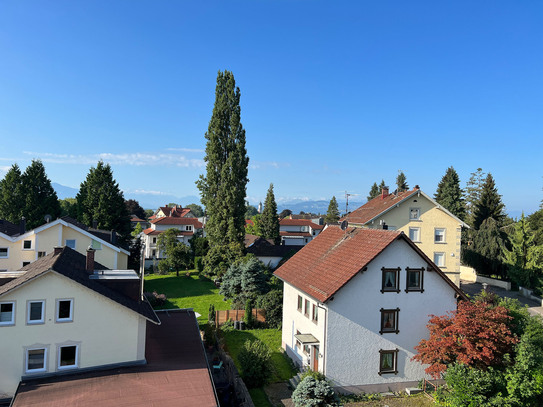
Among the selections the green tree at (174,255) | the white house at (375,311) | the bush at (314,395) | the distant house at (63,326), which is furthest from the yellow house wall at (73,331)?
the green tree at (174,255)

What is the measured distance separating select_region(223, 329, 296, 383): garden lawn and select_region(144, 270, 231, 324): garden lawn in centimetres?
422

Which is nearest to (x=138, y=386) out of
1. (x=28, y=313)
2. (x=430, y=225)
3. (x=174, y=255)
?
(x=28, y=313)

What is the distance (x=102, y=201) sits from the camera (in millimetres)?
50312

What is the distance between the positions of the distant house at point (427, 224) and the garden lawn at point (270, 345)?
17847 mm

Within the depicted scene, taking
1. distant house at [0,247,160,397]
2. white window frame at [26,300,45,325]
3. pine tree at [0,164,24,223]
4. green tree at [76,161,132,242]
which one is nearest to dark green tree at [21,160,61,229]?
pine tree at [0,164,24,223]

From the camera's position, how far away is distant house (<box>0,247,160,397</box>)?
15.9 metres

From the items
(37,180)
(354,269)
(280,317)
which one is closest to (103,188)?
(37,180)

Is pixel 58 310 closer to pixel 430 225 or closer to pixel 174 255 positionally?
pixel 430 225

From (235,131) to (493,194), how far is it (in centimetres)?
3964

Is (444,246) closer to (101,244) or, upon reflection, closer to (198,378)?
(198,378)

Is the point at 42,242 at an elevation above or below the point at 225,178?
below

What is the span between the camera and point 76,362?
54.7 ft

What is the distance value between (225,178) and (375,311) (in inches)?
1222

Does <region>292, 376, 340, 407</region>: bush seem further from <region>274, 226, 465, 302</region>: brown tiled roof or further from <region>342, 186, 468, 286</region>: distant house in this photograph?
<region>342, 186, 468, 286</region>: distant house
